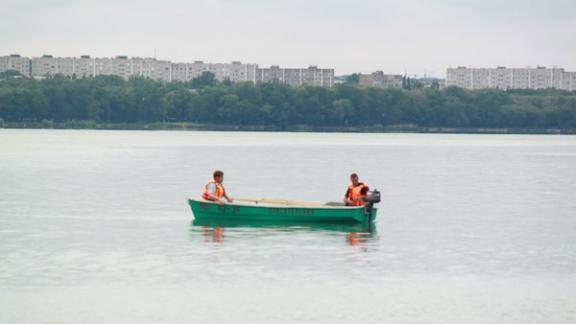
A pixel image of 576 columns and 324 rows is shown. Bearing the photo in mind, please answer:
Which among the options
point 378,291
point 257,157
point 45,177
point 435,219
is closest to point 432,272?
point 378,291

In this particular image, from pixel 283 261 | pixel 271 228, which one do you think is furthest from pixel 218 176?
pixel 283 261

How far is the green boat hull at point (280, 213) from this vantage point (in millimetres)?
37188

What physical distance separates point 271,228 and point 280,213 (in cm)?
92

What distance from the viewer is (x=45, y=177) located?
65.1 m

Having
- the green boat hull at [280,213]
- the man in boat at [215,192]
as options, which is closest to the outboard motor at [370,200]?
the green boat hull at [280,213]

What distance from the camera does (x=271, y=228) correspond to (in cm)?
3703

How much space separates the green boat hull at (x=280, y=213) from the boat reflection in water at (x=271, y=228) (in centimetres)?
13

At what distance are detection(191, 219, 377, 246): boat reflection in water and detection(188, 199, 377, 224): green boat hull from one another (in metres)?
0.13

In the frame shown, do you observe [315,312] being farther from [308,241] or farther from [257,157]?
[257,157]

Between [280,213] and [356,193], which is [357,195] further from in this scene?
[280,213]

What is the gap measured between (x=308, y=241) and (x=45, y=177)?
33.9 meters

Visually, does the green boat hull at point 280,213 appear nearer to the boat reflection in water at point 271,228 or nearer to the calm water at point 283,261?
the boat reflection in water at point 271,228

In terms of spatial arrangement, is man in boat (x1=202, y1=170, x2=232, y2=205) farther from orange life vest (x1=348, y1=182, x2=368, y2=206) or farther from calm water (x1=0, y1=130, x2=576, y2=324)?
orange life vest (x1=348, y1=182, x2=368, y2=206)

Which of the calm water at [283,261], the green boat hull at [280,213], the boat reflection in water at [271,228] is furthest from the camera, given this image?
the green boat hull at [280,213]
